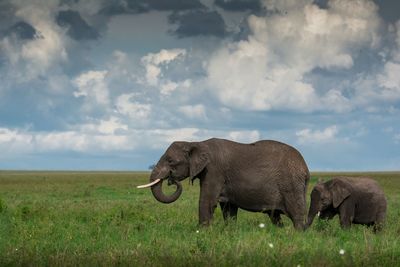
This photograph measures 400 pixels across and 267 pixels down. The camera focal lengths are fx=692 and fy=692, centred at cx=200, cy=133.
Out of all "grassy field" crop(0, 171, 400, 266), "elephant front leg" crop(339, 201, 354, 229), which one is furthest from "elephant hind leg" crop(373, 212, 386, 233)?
"elephant front leg" crop(339, 201, 354, 229)

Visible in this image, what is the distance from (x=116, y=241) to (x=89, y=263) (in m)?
3.05

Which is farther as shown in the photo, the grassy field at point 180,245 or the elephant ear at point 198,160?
the elephant ear at point 198,160

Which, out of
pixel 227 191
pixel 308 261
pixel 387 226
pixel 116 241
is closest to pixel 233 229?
pixel 227 191

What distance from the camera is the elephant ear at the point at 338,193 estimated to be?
16.5m

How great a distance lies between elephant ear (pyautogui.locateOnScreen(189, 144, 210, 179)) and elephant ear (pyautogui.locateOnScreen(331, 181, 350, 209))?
3403 millimetres

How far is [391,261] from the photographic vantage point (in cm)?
1088

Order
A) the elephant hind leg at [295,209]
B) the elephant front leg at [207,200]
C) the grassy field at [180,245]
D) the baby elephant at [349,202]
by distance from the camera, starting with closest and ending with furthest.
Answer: the grassy field at [180,245] → the elephant front leg at [207,200] → the elephant hind leg at [295,209] → the baby elephant at [349,202]

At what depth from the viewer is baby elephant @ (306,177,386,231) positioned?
16.5 metres

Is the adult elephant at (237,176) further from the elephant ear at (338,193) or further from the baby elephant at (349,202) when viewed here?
the elephant ear at (338,193)

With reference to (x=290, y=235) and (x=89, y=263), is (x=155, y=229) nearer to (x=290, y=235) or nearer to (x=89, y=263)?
(x=290, y=235)

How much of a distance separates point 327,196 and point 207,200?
322 centimetres

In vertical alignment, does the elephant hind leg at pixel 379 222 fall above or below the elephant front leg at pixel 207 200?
below

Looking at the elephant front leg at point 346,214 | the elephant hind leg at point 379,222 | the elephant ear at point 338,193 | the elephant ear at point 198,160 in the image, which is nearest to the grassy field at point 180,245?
the elephant hind leg at point 379,222

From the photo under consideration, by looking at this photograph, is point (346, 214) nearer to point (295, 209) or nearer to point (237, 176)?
point (295, 209)
